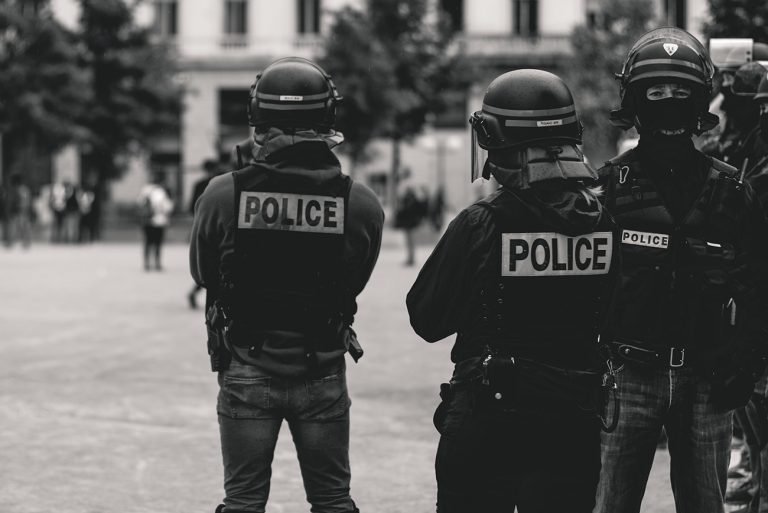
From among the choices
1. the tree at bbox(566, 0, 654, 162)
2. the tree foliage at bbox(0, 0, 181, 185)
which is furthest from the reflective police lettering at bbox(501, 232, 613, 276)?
the tree foliage at bbox(0, 0, 181, 185)

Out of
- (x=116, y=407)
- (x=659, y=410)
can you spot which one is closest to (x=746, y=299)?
(x=659, y=410)

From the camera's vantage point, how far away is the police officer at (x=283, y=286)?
382 cm

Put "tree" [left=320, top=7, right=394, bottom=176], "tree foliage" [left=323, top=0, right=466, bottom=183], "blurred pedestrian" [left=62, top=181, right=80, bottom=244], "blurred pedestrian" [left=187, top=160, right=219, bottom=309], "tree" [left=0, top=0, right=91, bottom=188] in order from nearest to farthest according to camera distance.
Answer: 1. "blurred pedestrian" [left=187, top=160, right=219, bottom=309]
2. "blurred pedestrian" [left=62, top=181, right=80, bottom=244]
3. "tree" [left=320, top=7, right=394, bottom=176]
4. "tree foliage" [left=323, top=0, right=466, bottom=183]
5. "tree" [left=0, top=0, right=91, bottom=188]

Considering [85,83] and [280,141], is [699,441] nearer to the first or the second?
[280,141]

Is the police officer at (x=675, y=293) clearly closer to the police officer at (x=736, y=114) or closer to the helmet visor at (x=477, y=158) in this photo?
the helmet visor at (x=477, y=158)

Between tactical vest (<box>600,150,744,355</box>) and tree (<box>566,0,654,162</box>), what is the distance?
3012cm

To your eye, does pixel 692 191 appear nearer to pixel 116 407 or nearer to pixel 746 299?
pixel 746 299

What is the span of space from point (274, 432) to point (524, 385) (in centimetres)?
96

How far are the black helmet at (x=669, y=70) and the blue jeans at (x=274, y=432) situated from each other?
1314 millimetres

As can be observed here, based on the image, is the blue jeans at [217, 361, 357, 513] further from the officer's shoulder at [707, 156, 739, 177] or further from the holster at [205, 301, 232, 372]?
the officer's shoulder at [707, 156, 739, 177]

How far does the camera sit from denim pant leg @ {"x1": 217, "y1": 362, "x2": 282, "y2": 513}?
3.80 meters

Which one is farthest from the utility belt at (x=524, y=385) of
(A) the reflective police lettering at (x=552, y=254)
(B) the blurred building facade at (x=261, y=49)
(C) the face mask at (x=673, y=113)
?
(B) the blurred building facade at (x=261, y=49)

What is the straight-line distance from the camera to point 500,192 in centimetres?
338

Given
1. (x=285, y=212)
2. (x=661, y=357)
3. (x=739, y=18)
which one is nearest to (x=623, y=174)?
(x=661, y=357)
